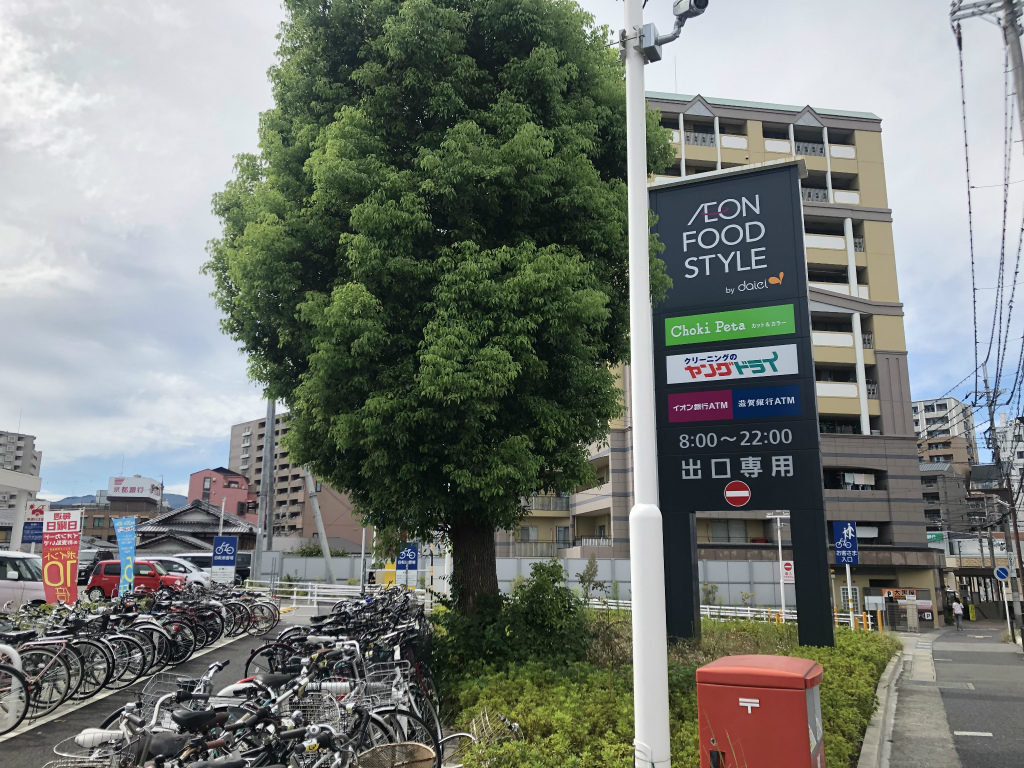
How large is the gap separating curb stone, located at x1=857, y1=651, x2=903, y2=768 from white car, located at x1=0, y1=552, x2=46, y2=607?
16.9 meters

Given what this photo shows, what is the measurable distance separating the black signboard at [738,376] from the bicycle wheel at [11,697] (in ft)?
31.0

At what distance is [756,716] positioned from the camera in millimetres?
5348

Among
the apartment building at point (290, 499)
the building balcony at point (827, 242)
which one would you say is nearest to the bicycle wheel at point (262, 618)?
the apartment building at point (290, 499)

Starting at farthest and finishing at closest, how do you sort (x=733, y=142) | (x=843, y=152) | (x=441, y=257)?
(x=843, y=152)
(x=733, y=142)
(x=441, y=257)

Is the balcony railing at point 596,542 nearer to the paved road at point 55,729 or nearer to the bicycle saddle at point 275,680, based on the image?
the paved road at point 55,729

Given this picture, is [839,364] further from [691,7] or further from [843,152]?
[691,7]

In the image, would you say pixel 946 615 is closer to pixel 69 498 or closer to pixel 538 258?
pixel 538 258

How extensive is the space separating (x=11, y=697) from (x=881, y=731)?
10523 millimetres

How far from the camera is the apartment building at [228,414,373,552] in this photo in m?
76.8

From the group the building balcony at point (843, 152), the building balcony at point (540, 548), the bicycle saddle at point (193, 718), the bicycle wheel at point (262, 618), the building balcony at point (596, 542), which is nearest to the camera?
the bicycle saddle at point (193, 718)

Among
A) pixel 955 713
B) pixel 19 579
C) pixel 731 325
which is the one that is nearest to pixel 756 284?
pixel 731 325

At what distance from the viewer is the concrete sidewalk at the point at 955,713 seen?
8.98 m

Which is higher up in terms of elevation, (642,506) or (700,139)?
(700,139)

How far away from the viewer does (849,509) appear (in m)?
41.3
